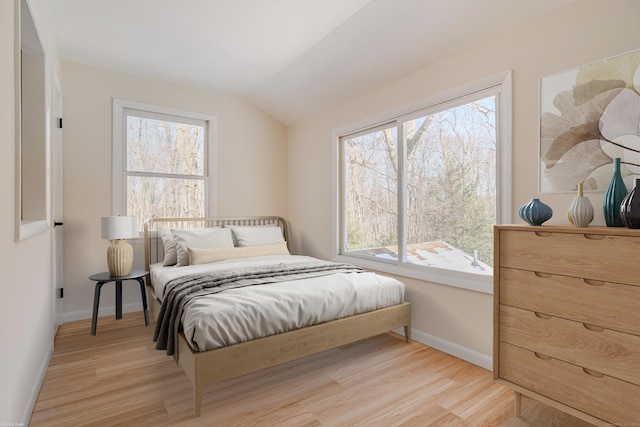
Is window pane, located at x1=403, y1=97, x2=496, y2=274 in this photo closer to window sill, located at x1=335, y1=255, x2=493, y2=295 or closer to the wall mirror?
window sill, located at x1=335, y1=255, x2=493, y2=295

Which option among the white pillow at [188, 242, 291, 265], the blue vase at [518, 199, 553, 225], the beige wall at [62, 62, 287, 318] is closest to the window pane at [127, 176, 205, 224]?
the beige wall at [62, 62, 287, 318]

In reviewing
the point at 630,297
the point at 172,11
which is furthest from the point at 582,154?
the point at 172,11

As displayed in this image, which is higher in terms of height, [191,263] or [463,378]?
[191,263]

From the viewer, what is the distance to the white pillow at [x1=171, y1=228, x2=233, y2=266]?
10.5 feet

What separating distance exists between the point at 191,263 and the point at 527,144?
2.90m

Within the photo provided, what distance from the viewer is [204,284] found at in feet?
7.50

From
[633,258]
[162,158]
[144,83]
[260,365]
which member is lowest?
[260,365]

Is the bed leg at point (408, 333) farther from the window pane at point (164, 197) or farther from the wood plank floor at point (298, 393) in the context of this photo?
the window pane at point (164, 197)

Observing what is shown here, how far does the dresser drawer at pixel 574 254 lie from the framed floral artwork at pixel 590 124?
0.48 m

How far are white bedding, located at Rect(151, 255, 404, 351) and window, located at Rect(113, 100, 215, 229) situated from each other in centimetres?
123

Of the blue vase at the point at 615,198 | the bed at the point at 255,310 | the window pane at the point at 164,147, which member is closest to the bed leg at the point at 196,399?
the bed at the point at 255,310

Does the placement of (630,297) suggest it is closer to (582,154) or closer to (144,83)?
(582,154)

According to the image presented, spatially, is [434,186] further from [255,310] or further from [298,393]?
[298,393]

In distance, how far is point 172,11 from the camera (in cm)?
255
